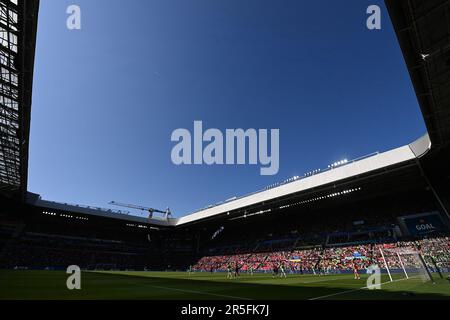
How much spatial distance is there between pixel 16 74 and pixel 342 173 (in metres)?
40.3

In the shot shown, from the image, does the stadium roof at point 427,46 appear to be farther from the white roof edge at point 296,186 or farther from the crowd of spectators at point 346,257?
the crowd of spectators at point 346,257

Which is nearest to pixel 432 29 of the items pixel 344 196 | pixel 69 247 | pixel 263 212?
pixel 344 196

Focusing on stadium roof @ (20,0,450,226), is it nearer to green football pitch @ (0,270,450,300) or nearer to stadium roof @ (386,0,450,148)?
stadium roof @ (386,0,450,148)

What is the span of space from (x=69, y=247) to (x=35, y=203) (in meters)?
16.1

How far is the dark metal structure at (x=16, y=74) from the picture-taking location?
16188 mm

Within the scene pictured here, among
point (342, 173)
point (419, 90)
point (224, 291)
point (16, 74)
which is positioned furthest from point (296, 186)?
point (16, 74)

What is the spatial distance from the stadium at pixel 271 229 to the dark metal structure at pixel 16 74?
8 centimetres

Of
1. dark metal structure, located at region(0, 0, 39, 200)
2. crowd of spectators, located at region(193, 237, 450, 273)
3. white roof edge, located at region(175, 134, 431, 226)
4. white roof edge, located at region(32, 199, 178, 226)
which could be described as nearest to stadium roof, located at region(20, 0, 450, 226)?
white roof edge, located at region(175, 134, 431, 226)

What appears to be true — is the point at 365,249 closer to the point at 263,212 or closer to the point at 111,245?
the point at 263,212

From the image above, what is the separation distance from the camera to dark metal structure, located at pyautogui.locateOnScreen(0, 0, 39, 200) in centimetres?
1619

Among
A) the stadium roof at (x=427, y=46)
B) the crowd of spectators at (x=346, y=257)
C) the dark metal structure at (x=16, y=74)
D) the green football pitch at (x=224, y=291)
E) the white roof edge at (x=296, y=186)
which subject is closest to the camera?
the green football pitch at (x=224, y=291)

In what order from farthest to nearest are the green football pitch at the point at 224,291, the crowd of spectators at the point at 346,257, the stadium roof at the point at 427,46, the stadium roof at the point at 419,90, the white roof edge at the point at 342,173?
the white roof edge at the point at 342,173 → the crowd of spectators at the point at 346,257 → the stadium roof at the point at 419,90 → the stadium roof at the point at 427,46 → the green football pitch at the point at 224,291

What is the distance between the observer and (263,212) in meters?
60.6

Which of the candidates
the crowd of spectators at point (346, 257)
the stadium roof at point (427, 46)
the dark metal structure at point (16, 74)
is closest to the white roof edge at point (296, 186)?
the stadium roof at point (427, 46)
